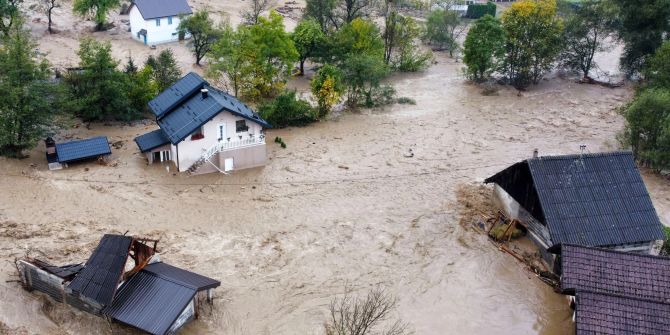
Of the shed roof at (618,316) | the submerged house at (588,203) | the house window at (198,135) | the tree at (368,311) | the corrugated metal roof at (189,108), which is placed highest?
the corrugated metal roof at (189,108)

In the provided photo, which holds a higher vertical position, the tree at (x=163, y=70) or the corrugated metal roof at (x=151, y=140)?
the tree at (x=163, y=70)

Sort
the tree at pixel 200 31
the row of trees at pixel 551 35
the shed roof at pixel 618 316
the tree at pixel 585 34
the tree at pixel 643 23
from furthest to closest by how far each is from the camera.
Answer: the tree at pixel 585 34
the tree at pixel 200 31
the row of trees at pixel 551 35
the tree at pixel 643 23
the shed roof at pixel 618 316

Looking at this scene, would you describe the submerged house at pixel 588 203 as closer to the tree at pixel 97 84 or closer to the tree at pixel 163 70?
Result: the tree at pixel 97 84

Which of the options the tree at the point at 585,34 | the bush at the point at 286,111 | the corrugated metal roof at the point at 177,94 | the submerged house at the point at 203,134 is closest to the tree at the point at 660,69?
the tree at the point at 585,34

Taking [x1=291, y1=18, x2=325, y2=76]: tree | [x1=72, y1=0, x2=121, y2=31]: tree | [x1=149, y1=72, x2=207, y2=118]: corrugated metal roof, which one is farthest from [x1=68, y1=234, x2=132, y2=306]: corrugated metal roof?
[x1=72, y1=0, x2=121, y2=31]: tree

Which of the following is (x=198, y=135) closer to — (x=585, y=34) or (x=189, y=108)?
(x=189, y=108)

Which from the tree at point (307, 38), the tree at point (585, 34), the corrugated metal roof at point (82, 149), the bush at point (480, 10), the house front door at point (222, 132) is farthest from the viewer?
the bush at point (480, 10)

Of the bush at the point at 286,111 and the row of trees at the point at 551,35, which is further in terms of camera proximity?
the row of trees at the point at 551,35
